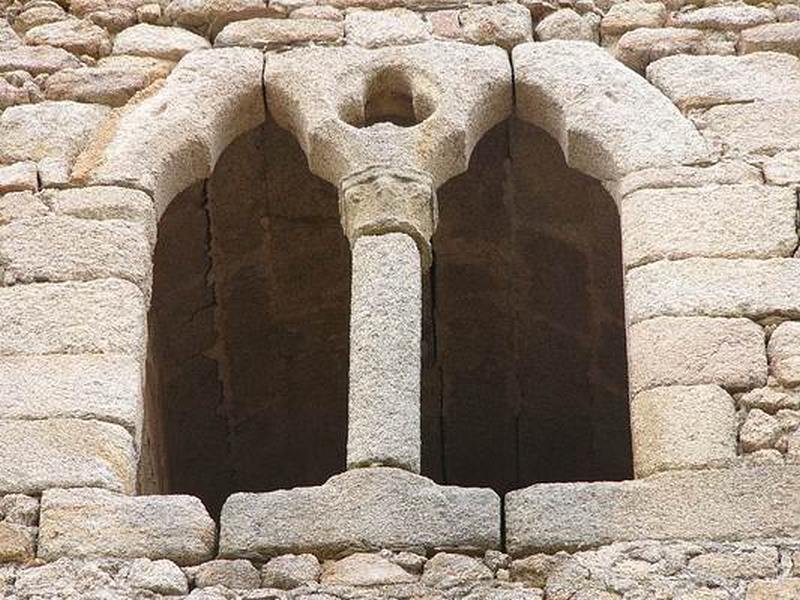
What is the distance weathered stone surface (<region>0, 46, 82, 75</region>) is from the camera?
891 centimetres

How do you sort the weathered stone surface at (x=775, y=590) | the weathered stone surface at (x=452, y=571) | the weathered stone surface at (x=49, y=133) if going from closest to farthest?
the weathered stone surface at (x=775, y=590)
the weathered stone surface at (x=452, y=571)
the weathered stone surface at (x=49, y=133)

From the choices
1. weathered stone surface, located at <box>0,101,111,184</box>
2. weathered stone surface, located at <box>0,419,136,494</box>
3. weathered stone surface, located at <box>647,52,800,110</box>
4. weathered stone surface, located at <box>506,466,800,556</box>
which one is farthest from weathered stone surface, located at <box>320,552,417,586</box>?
weathered stone surface, located at <box>647,52,800,110</box>

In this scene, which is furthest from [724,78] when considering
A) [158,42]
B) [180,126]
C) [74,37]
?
[74,37]

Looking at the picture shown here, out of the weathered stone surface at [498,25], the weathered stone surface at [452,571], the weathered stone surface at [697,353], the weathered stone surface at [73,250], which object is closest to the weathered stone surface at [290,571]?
the weathered stone surface at [452,571]

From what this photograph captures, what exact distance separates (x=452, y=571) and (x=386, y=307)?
1.02m

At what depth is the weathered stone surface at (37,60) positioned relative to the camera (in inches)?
351

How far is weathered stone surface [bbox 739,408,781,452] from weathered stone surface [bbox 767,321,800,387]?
144 millimetres

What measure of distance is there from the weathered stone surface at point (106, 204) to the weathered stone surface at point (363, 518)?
1275 millimetres

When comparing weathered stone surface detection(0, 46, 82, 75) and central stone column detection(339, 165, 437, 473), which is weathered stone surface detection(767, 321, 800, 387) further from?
weathered stone surface detection(0, 46, 82, 75)

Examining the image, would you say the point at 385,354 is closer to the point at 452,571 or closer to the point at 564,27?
the point at 452,571

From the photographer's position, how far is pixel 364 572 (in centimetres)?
700

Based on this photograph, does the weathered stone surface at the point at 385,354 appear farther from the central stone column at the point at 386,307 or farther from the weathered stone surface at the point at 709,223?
the weathered stone surface at the point at 709,223

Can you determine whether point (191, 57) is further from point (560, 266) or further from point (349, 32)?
point (560, 266)

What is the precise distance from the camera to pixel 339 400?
1016 cm
